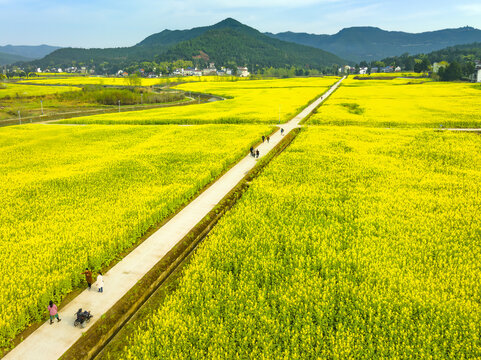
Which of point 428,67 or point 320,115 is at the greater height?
point 428,67

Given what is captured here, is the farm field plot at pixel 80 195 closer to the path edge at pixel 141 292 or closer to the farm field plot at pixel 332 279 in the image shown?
the path edge at pixel 141 292

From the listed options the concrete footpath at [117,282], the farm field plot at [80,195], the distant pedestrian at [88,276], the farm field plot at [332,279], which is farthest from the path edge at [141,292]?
the farm field plot at [80,195]

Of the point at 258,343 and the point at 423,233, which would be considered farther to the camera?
the point at 423,233

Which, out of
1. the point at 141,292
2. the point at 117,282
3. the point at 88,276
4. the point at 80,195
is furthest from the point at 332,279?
the point at 80,195

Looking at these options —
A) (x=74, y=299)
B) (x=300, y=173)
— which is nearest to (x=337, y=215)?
(x=300, y=173)

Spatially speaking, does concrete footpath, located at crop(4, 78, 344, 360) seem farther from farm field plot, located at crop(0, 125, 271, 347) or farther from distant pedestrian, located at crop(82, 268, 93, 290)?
farm field plot, located at crop(0, 125, 271, 347)

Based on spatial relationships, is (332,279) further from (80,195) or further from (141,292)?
(80,195)

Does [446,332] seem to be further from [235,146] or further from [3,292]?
[235,146]

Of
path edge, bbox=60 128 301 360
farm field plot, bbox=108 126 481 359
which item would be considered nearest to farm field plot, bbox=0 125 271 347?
path edge, bbox=60 128 301 360
